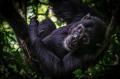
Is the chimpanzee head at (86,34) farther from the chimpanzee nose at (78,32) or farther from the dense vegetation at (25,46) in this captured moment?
the dense vegetation at (25,46)

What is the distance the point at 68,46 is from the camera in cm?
292

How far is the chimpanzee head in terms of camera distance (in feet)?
9.27

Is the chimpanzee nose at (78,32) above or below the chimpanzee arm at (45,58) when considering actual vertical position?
above

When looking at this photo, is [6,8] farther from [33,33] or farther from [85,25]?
[85,25]

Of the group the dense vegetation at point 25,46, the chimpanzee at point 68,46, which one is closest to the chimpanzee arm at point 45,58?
the chimpanzee at point 68,46

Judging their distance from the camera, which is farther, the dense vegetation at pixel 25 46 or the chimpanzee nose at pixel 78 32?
the chimpanzee nose at pixel 78 32

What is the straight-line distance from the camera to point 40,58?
2.82m

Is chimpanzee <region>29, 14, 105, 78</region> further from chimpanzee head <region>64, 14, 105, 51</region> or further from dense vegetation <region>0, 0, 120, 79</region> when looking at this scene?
dense vegetation <region>0, 0, 120, 79</region>

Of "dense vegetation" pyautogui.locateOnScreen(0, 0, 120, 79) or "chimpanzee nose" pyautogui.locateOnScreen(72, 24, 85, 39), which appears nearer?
"dense vegetation" pyautogui.locateOnScreen(0, 0, 120, 79)

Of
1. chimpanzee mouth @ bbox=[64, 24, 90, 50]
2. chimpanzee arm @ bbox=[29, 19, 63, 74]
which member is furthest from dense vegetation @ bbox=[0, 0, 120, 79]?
chimpanzee mouth @ bbox=[64, 24, 90, 50]

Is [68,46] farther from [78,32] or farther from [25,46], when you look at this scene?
[25,46]

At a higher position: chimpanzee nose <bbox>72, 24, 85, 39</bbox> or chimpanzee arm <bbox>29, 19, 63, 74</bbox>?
chimpanzee nose <bbox>72, 24, 85, 39</bbox>

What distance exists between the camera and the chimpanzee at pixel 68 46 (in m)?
2.83

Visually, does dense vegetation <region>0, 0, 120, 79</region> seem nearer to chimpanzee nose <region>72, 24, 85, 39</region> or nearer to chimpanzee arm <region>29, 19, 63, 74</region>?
chimpanzee arm <region>29, 19, 63, 74</region>
